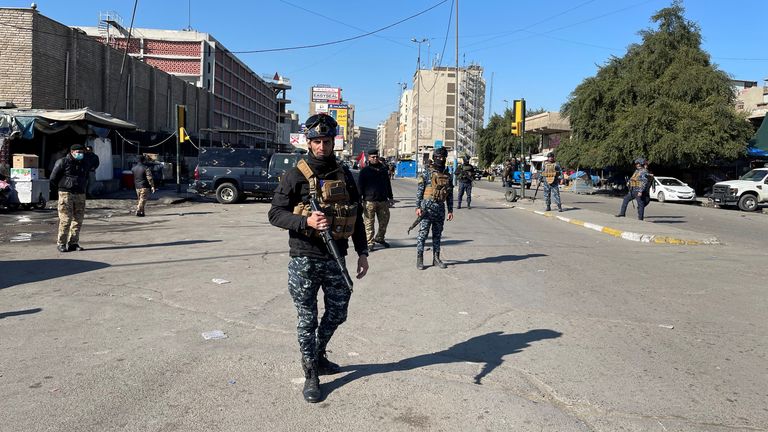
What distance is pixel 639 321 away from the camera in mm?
6023

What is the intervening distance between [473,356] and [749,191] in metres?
25.2

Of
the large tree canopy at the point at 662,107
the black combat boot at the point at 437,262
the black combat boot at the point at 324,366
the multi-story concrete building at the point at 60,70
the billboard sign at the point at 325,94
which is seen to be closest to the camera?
the black combat boot at the point at 324,366

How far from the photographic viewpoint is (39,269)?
27.1 ft

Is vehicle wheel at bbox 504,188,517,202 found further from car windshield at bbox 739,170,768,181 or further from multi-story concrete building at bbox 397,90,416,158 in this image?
multi-story concrete building at bbox 397,90,416,158

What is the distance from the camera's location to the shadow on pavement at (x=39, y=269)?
7.57m

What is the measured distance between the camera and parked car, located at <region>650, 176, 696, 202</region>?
95.1ft

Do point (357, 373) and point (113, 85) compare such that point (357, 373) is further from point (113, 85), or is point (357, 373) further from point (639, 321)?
point (113, 85)

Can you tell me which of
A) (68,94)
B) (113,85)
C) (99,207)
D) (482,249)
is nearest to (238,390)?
(482,249)

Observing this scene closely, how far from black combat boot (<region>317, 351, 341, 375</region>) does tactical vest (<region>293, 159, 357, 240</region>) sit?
0.95m

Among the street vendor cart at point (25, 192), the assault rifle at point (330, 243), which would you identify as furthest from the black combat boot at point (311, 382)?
the street vendor cart at point (25, 192)

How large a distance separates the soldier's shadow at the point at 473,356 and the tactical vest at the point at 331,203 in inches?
44.6

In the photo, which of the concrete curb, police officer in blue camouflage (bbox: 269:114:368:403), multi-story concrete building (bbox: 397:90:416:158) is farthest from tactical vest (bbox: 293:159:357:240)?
multi-story concrete building (bbox: 397:90:416:158)

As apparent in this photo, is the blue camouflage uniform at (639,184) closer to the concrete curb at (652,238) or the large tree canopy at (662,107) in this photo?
the concrete curb at (652,238)

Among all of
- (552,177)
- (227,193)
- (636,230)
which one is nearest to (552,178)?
(552,177)
